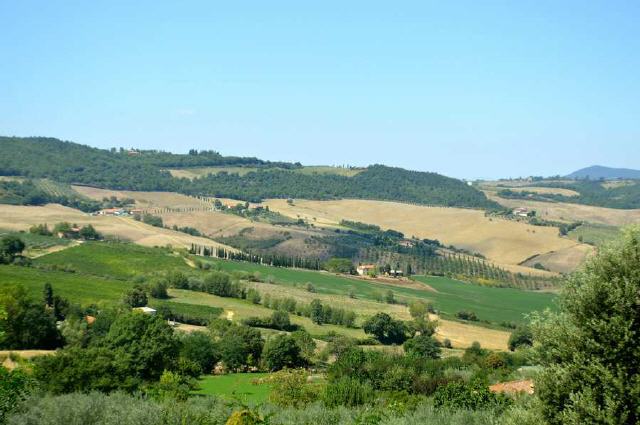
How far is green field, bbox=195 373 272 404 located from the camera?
47.4 meters

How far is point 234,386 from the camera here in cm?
4862

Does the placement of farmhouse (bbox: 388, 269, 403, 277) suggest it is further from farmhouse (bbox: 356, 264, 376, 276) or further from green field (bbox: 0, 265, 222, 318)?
green field (bbox: 0, 265, 222, 318)

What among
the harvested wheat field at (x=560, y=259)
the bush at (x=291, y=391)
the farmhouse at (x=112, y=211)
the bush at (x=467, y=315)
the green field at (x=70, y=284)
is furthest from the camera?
the farmhouse at (x=112, y=211)

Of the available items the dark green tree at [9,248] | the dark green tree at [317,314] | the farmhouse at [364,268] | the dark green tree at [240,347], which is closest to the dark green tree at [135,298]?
the dark green tree at [240,347]

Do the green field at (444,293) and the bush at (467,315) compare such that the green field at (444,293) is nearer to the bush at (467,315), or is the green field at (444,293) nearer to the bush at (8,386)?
the bush at (467,315)

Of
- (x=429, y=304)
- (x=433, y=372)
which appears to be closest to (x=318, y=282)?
(x=429, y=304)

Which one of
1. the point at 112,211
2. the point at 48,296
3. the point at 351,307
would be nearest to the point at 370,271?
the point at 351,307

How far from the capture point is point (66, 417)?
25.4 meters

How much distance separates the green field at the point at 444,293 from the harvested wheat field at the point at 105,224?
16.3 m

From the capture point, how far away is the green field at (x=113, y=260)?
3590 inches

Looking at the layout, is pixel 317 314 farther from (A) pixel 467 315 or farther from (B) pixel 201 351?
(B) pixel 201 351

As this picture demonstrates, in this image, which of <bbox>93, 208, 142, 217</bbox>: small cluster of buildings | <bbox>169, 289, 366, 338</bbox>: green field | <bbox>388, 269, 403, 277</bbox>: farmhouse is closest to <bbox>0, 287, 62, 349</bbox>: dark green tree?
<bbox>169, 289, 366, 338</bbox>: green field

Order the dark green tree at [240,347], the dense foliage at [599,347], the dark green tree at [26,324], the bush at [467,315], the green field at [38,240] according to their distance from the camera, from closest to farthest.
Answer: the dense foliage at [599,347]
the dark green tree at [26,324]
the dark green tree at [240,347]
the bush at [467,315]
the green field at [38,240]

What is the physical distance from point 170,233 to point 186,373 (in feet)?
266
